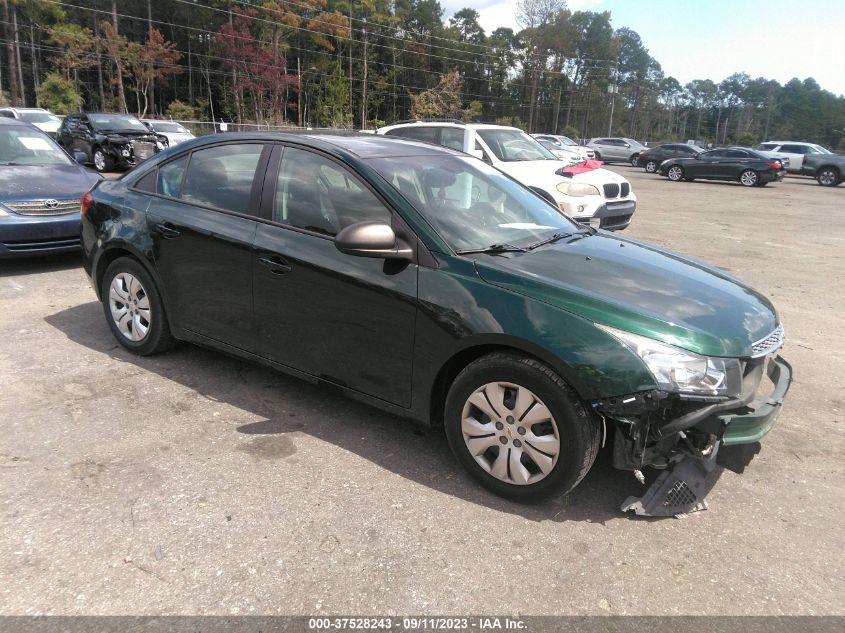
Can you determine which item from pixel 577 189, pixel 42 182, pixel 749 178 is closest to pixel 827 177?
pixel 749 178

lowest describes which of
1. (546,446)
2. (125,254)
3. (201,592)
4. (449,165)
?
(201,592)

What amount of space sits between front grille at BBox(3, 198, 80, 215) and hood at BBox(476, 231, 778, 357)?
A: 5.83 m

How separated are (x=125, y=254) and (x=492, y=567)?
3511 mm

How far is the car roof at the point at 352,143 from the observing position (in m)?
3.72

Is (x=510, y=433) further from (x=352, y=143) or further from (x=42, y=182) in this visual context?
(x=42, y=182)

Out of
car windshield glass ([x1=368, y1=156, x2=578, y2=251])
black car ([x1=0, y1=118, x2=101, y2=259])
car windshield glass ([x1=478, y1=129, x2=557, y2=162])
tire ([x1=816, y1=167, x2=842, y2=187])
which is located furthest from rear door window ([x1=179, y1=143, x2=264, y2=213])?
tire ([x1=816, y1=167, x2=842, y2=187])

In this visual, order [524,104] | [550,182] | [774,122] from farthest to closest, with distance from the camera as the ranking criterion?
[774,122], [524,104], [550,182]

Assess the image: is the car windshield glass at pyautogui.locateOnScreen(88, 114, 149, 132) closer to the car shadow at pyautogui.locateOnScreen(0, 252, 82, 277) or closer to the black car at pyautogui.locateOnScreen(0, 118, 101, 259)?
the black car at pyautogui.locateOnScreen(0, 118, 101, 259)

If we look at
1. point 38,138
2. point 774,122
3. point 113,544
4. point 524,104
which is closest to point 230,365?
point 113,544

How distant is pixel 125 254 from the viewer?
455 cm

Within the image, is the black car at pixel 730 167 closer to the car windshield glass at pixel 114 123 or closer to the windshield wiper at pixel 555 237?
the car windshield glass at pixel 114 123

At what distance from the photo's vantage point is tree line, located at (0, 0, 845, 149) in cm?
5209

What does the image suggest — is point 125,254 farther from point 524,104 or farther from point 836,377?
point 524,104

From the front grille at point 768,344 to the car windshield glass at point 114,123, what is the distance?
59.3 feet
